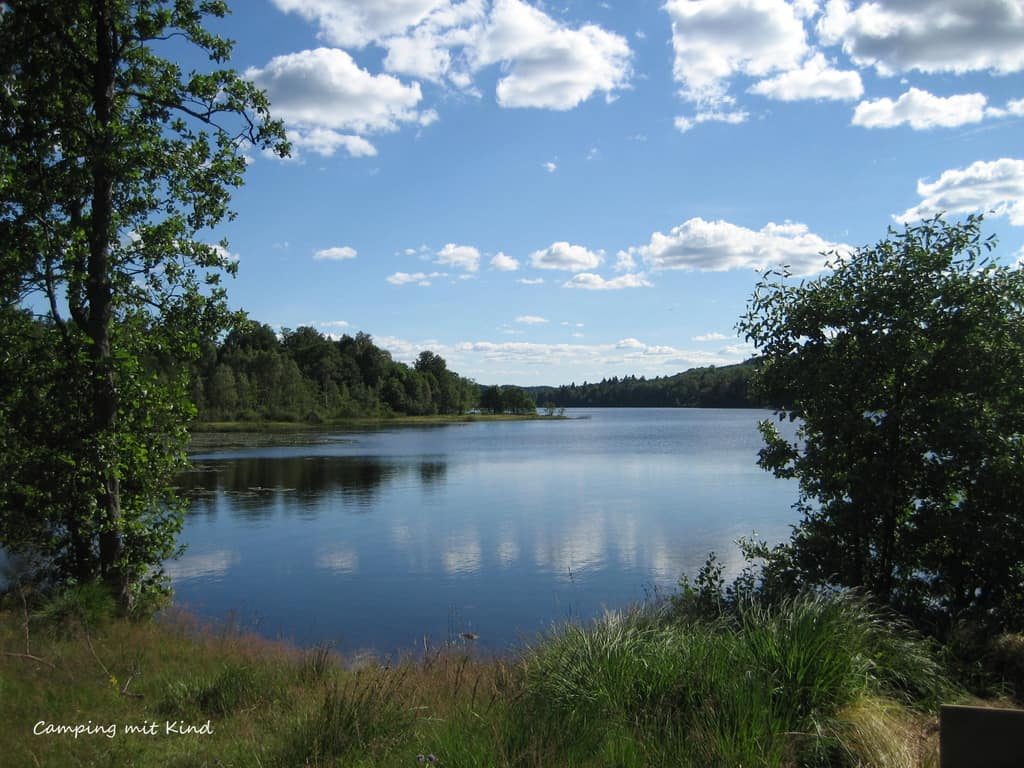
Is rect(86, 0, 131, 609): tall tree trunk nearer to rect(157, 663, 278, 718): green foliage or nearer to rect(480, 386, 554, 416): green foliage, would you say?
rect(157, 663, 278, 718): green foliage

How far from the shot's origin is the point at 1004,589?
8891mm

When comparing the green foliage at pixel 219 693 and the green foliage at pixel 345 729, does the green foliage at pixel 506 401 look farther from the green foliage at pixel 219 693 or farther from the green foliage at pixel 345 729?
the green foliage at pixel 345 729

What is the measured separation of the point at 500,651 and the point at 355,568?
8.77m

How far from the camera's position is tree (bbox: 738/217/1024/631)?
28.7 feet

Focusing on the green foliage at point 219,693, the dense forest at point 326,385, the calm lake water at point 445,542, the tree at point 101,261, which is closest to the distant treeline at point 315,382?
the dense forest at point 326,385

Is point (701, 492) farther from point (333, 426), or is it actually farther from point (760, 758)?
point (333, 426)

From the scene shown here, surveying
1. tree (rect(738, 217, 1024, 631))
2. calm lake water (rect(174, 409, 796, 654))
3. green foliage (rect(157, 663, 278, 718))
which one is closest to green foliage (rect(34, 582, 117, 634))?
green foliage (rect(157, 663, 278, 718))

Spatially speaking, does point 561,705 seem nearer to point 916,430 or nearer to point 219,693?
point 219,693

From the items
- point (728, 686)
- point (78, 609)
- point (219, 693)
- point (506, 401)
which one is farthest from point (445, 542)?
point (506, 401)

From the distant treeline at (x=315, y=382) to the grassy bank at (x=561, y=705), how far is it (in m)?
82.7

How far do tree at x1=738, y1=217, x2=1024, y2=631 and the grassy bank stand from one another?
1677mm

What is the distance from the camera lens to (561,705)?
5.84 metres

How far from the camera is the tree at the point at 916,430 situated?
8.74m

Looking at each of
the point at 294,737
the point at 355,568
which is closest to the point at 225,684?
the point at 294,737
